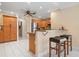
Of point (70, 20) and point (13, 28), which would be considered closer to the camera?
point (70, 20)

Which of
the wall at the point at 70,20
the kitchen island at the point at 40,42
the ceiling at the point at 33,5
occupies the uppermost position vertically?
the ceiling at the point at 33,5

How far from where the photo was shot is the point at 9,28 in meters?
8.88

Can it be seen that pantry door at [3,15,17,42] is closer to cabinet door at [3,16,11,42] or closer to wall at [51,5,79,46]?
cabinet door at [3,16,11,42]

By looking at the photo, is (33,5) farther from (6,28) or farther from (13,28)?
(13,28)

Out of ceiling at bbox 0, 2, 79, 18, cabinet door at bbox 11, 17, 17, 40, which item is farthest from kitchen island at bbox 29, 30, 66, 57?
cabinet door at bbox 11, 17, 17, 40

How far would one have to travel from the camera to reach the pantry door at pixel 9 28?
28.3 feet

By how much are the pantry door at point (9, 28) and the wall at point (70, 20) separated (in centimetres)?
378

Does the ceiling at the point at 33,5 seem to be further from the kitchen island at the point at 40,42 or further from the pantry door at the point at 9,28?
the kitchen island at the point at 40,42

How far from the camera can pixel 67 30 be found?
6699 millimetres

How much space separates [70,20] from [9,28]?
486cm

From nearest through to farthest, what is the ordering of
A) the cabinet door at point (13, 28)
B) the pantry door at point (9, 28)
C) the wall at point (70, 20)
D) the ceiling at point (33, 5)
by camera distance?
the ceiling at point (33, 5)
the wall at point (70, 20)
the pantry door at point (9, 28)
the cabinet door at point (13, 28)

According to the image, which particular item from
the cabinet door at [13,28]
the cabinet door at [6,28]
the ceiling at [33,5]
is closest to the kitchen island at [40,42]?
the ceiling at [33,5]

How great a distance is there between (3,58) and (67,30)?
412 cm

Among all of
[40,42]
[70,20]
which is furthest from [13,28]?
[40,42]
